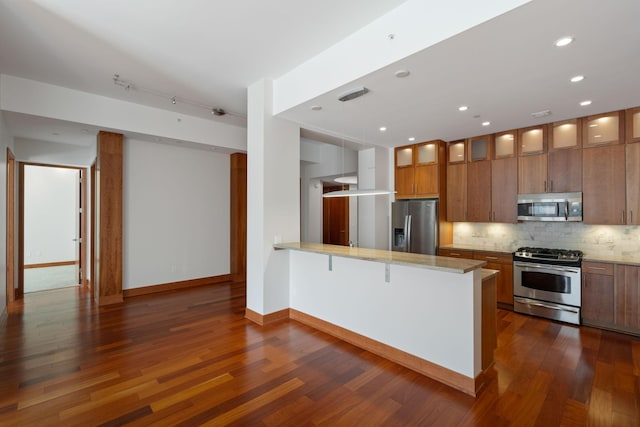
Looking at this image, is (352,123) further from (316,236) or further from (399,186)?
(316,236)

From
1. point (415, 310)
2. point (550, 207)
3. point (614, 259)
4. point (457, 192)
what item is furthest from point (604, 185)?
point (415, 310)

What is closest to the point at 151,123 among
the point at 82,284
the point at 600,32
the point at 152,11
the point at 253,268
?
the point at 152,11

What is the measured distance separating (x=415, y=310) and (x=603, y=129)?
3.55m

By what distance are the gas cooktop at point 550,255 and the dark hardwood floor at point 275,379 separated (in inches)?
32.6

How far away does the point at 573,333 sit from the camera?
366 centimetres

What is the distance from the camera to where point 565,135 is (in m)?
4.19

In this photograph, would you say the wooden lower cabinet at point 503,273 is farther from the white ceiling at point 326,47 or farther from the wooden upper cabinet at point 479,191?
the white ceiling at point 326,47

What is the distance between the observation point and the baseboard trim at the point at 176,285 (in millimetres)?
5287

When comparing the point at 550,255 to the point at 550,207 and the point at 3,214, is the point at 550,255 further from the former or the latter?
the point at 3,214

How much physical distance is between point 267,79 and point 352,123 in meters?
1.29

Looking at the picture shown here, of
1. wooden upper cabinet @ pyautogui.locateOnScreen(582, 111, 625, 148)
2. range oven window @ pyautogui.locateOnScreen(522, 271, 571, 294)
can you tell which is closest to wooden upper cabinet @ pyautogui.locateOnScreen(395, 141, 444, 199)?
range oven window @ pyautogui.locateOnScreen(522, 271, 571, 294)

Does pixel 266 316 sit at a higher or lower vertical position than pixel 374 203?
lower

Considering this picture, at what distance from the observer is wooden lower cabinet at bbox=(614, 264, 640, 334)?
3525 millimetres

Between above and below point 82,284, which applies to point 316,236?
above
